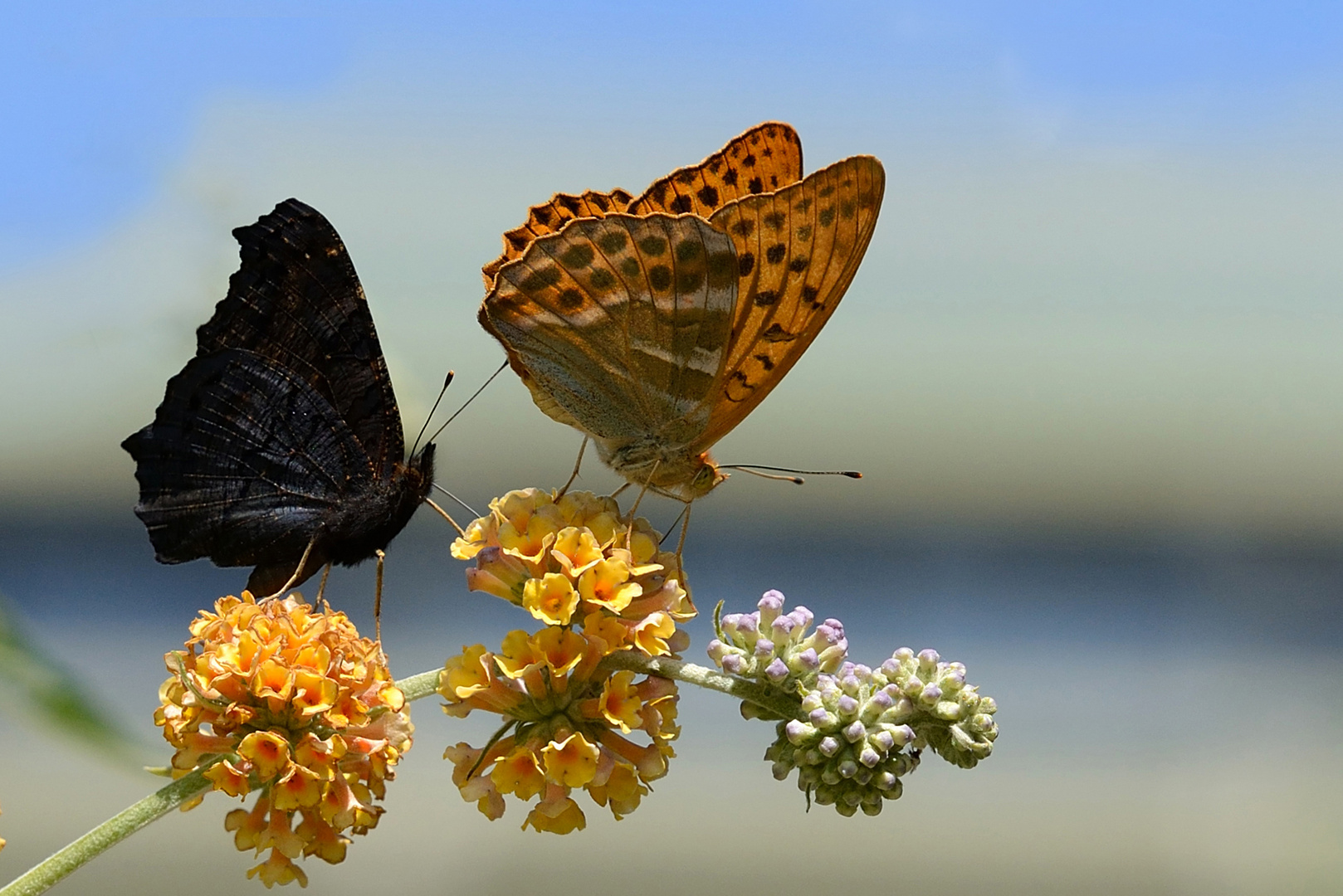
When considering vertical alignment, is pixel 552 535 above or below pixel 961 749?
above

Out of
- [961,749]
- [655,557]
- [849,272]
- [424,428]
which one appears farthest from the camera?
[424,428]

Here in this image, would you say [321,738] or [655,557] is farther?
[655,557]

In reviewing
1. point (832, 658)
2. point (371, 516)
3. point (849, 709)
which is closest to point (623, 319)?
point (371, 516)

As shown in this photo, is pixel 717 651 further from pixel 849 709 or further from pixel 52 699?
pixel 52 699

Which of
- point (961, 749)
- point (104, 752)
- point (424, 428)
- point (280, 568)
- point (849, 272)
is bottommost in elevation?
point (104, 752)

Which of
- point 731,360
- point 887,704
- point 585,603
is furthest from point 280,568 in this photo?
point 887,704

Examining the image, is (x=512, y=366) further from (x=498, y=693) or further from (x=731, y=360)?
(x=498, y=693)

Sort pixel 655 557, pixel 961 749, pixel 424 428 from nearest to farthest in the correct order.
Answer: pixel 961 749 < pixel 655 557 < pixel 424 428

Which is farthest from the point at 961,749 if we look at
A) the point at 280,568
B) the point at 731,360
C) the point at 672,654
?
the point at 280,568

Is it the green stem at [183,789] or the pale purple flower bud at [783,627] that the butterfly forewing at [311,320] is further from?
→ the pale purple flower bud at [783,627]
